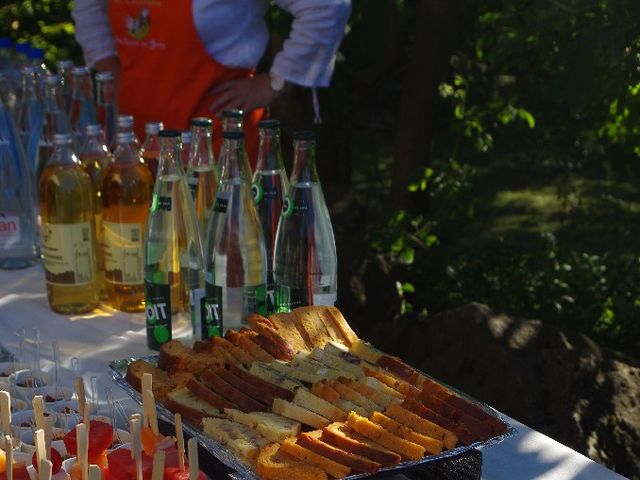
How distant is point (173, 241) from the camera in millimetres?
2162

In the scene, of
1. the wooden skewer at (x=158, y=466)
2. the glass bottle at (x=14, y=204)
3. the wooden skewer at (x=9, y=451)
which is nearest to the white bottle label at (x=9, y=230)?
the glass bottle at (x=14, y=204)

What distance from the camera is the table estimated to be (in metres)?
1.72

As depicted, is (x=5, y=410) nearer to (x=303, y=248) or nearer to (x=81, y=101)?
(x=303, y=248)

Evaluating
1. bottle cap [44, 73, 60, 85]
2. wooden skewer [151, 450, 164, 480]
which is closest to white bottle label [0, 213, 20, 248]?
bottle cap [44, 73, 60, 85]

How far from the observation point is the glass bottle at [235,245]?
81.4 inches

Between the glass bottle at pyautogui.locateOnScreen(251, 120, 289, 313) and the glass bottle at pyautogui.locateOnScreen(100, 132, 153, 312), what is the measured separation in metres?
0.25

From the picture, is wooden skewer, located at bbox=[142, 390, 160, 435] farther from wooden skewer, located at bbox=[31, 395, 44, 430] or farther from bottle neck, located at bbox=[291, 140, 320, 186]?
bottle neck, located at bbox=[291, 140, 320, 186]

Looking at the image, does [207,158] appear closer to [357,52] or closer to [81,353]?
[81,353]

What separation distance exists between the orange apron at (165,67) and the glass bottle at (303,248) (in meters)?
1.02

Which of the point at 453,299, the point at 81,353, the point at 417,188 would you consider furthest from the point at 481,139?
the point at 81,353

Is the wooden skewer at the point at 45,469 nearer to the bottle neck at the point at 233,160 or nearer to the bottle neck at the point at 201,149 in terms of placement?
the bottle neck at the point at 233,160

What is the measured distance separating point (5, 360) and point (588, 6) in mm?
2083

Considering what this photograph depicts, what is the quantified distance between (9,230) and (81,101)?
1.39 ft

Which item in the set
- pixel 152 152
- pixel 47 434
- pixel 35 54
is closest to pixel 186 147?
pixel 152 152
